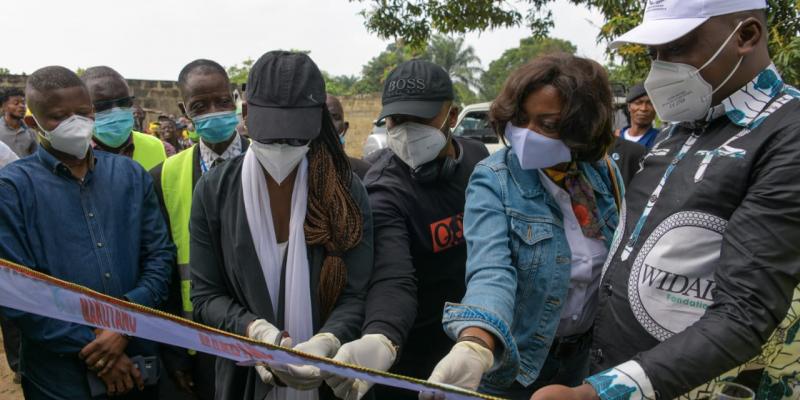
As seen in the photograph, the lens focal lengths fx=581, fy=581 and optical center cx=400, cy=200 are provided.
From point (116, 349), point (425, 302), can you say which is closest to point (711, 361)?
point (425, 302)

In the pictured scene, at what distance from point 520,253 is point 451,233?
616mm

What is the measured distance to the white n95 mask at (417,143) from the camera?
2.52 m

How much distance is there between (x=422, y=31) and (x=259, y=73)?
7.14m

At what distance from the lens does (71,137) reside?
2449 millimetres

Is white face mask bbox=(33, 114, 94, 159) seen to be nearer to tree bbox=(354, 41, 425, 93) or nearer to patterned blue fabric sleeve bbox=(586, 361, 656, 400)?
patterned blue fabric sleeve bbox=(586, 361, 656, 400)

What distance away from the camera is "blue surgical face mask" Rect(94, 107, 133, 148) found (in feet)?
10.9

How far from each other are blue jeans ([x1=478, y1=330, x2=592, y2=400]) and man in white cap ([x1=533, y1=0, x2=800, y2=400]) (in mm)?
323

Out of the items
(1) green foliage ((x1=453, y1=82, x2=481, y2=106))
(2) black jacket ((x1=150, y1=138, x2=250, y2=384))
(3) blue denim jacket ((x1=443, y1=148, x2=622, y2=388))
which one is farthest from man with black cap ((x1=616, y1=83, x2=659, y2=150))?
(1) green foliage ((x1=453, y1=82, x2=481, y2=106))

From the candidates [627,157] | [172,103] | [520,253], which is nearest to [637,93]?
[627,157]

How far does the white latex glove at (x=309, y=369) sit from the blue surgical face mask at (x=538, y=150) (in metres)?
0.84

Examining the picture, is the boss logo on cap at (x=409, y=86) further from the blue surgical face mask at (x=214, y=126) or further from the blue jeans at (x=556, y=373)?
the blue jeans at (x=556, y=373)

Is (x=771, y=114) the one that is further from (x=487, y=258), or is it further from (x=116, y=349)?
(x=116, y=349)

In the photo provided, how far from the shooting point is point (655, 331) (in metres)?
1.48

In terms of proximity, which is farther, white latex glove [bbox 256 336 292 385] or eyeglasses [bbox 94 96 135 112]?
eyeglasses [bbox 94 96 135 112]
